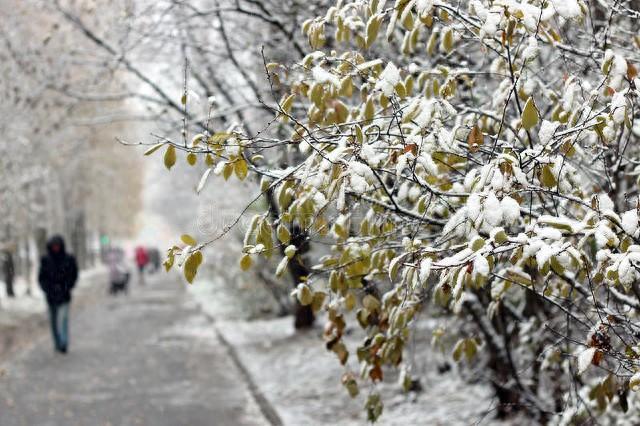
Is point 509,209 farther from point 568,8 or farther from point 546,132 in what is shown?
point 568,8

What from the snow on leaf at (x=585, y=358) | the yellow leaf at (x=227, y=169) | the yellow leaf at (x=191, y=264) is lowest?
the snow on leaf at (x=585, y=358)

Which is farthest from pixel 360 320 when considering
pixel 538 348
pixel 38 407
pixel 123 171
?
pixel 123 171

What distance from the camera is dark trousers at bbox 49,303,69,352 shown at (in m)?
11.9

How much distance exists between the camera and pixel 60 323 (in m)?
12.1

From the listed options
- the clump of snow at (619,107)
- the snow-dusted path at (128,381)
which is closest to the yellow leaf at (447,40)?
the clump of snow at (619,107)

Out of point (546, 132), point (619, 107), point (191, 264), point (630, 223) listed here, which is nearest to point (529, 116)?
point (546, 132)

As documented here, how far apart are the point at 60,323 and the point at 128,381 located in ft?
9.08

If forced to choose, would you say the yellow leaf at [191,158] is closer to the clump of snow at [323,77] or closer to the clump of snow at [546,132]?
the clump of snow at [323,77]

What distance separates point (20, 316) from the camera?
61.6ft

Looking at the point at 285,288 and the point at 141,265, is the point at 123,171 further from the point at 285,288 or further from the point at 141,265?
the point at 285,288

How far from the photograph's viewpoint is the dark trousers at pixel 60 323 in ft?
38.9

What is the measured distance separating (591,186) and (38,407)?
6.45 meters

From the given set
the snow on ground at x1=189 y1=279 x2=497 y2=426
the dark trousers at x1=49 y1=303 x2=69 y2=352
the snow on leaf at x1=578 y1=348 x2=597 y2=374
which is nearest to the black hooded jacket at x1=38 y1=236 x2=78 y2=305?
the dark trousers at x1=49 y1=303 x2=69 y2=352

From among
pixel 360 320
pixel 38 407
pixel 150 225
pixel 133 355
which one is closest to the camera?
pixel 360 320
